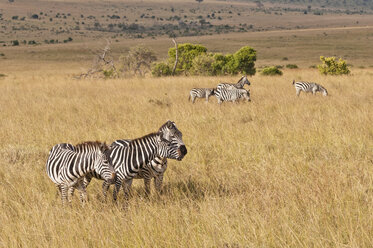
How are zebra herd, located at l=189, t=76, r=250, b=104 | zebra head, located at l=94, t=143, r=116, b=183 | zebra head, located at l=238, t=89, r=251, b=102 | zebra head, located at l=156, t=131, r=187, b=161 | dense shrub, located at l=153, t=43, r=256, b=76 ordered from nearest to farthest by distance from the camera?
zebra head, located at l=94, t=143, r=116, b=183 < zebra head, located at l=156, t=131, r=187, b=161 < zebra head, located at l=238, t=89, r=251, b=102 < zebra herd, located at l=189, t=76, r=250, b=104 < dense shrub, located at l=153, t=43, r=256, b=76

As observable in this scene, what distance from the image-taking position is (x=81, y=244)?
4.70 meters

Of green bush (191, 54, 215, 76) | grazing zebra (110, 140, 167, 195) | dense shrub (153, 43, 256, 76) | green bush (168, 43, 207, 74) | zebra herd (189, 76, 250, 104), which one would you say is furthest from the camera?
green bush (168, 43, 207, 74)

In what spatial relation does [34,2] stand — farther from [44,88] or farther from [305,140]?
[305,140]

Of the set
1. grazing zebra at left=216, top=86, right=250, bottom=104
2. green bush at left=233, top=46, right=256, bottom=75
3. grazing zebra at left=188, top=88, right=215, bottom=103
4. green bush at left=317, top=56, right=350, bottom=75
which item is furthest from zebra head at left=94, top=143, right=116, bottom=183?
green bush at left=233, top=46, right=256, bottom=75

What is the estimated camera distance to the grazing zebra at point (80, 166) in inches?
218

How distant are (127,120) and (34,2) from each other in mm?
187839

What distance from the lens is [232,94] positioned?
15320mm

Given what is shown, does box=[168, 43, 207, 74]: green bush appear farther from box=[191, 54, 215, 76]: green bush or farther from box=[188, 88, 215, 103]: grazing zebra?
box=[188, 88, 215, 103]: grazing zebra

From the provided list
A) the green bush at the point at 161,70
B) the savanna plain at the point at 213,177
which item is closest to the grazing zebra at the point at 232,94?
the savanna plain at the point at 213,177

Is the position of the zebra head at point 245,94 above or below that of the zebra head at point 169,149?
below

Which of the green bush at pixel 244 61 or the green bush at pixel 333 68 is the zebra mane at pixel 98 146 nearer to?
the green bush at pixel 333 68

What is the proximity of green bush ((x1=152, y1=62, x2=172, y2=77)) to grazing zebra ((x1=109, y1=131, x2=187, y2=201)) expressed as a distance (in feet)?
74.4

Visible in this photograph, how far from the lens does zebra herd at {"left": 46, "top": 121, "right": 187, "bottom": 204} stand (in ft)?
18.5

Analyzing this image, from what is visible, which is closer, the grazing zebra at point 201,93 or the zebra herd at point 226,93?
the zebra herd at point 226,93
